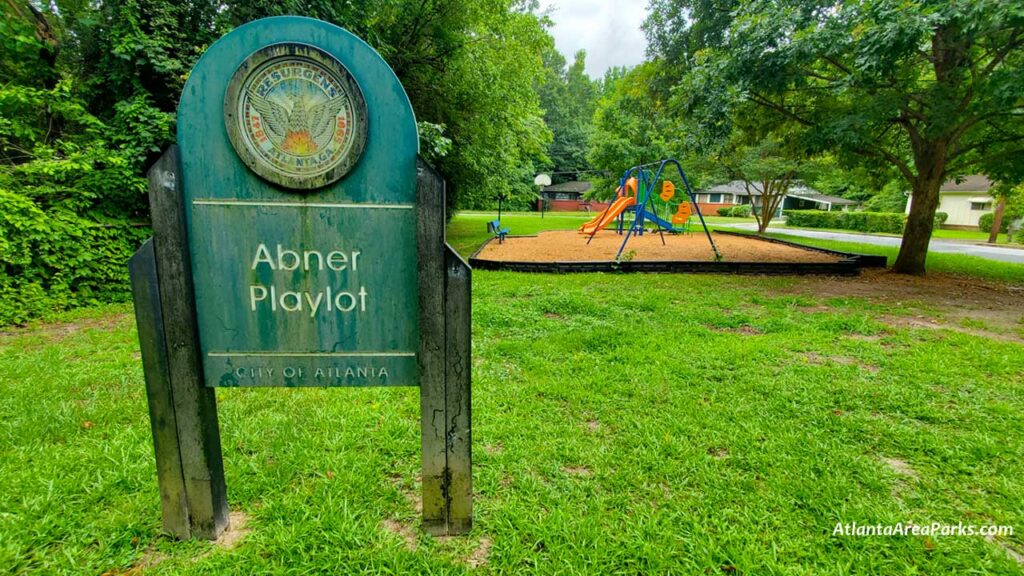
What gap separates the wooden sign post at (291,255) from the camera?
1582 millimetres

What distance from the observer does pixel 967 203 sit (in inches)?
1181

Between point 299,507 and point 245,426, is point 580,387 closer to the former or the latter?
point 299,507

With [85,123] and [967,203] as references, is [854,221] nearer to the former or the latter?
[967,203]

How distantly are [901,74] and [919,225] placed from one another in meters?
3.11

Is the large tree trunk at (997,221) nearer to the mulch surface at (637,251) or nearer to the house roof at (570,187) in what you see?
Answer: the mulch surface at (637,251)

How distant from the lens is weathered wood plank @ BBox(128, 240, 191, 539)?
164 centimetres

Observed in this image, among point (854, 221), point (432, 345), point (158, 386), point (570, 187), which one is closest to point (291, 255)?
point (432, 345)

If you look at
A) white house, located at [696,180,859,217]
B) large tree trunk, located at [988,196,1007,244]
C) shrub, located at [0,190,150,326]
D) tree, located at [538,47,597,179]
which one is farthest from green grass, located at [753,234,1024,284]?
white house, located at [696,180,859,217]

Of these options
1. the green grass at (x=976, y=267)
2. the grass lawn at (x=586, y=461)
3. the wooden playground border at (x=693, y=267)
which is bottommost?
the grass lawn at (x=586, y=461)

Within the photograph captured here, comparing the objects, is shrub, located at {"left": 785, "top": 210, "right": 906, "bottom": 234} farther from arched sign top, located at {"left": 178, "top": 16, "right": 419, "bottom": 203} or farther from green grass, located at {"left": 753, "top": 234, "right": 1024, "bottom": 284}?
arched sign top, located at {"left": 178, "top": 16, "right": 419, "bottom": 203}

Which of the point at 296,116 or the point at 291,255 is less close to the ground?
the point at 296,116

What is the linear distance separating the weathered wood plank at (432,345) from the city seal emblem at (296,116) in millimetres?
301

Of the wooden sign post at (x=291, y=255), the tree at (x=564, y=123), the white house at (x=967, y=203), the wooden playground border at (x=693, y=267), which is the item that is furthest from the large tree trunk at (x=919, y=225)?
the tree at (x=564, y=123)

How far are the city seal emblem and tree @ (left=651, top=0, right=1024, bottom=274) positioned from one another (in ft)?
22.3
